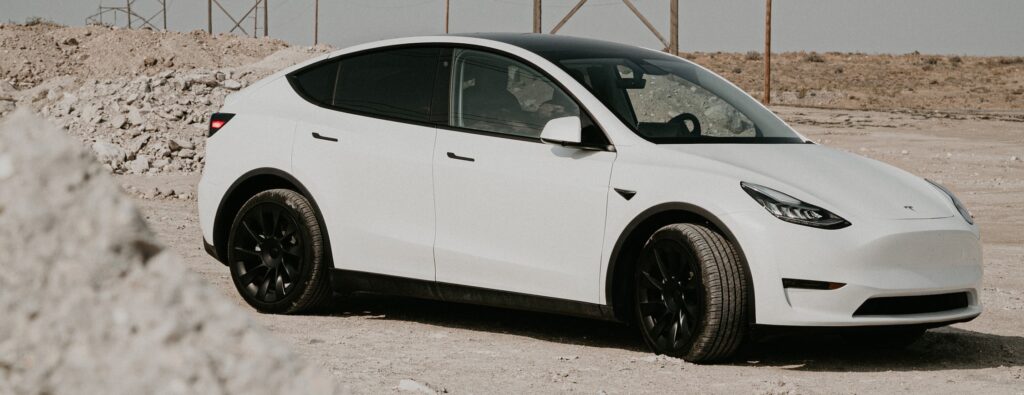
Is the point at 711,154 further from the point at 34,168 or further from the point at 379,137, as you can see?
the point at 34,168

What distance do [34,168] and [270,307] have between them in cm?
616

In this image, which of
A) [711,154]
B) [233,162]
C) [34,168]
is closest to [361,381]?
[711,154]

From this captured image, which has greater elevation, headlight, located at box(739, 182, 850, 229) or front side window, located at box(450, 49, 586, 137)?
front side window, located at box(450, 49, 586, 137)

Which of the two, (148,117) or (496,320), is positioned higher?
(148,117)

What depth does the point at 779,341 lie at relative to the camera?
24.5ft

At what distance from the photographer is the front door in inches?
263

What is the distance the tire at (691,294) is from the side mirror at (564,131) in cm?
61

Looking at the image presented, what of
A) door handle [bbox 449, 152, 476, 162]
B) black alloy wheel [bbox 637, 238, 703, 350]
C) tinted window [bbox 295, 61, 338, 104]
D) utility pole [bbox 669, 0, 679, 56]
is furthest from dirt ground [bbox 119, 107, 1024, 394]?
utility pole [bbox 669, 0, 679, 56]

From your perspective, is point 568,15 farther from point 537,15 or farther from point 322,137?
point 322,137

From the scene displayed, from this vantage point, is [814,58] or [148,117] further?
[814,58]

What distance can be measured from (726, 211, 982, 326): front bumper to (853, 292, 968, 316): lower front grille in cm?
3

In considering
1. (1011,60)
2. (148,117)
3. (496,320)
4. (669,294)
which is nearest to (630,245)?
(669,294)

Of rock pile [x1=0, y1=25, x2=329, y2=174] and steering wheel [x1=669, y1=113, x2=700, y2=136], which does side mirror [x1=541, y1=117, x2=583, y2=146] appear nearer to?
steering wheel [x1=669, y1=113, x2=700, y2=136]

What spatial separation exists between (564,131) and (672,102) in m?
0.85
